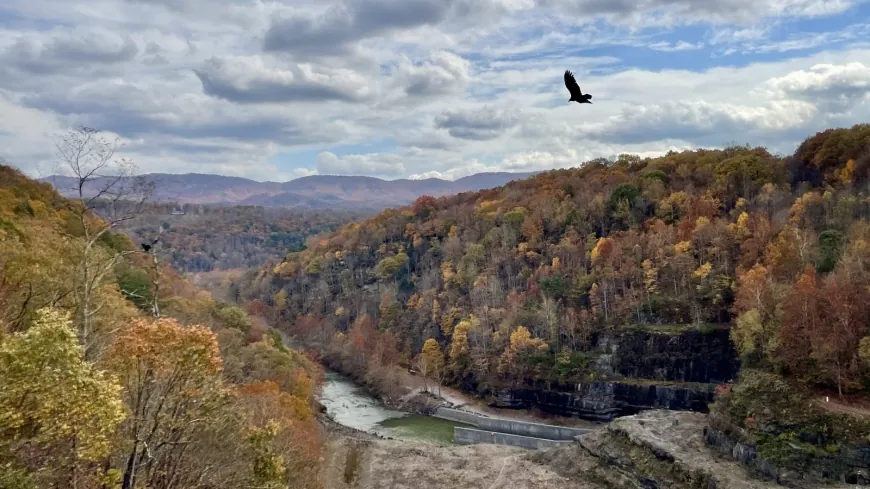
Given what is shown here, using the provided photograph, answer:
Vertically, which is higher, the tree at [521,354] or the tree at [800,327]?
the tree at [800,327]

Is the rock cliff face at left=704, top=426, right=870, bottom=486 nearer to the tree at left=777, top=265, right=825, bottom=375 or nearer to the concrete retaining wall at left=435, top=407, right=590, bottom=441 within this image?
the tree at left=777, top=265, right=825, bottom=375

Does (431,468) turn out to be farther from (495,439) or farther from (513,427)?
(513,427)

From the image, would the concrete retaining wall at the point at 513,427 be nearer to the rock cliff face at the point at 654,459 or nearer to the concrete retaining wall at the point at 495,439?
the concrete retaining wall at the point at 495,439

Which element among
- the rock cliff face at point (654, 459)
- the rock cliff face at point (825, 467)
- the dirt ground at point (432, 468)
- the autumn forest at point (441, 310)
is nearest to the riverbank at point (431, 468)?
the dirt ground at point (432, 468)

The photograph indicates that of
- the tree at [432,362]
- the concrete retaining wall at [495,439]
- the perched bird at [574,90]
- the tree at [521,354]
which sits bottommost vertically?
the concrete retaining wall at [495,439]

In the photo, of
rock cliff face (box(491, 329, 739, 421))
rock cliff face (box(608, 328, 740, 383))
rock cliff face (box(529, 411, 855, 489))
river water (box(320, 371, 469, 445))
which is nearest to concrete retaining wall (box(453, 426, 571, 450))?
river water (box(320, 371, 469, 445))

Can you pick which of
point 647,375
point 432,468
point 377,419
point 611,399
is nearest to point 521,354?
point 611,399
